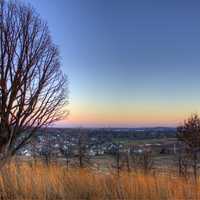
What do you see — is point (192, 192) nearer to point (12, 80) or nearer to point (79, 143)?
point (12, 80)

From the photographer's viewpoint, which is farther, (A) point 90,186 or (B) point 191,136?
(B) point 191,136

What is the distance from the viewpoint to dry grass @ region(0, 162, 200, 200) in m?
5.99

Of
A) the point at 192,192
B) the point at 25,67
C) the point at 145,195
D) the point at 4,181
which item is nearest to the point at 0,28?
the point at 25,67

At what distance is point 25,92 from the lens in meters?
6.29

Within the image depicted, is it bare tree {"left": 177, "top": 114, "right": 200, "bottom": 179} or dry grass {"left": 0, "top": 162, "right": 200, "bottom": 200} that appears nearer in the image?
dry grass {"left": 0, "top": 162, "right": 200, "bottom": 200}

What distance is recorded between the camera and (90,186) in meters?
6.54

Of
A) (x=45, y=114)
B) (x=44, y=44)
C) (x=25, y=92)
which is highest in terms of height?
(x=44, y=44)

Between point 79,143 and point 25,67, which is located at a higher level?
point 25,67

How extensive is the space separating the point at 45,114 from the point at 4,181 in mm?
1603

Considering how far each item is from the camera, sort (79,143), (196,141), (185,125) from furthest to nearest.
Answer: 1. (79,143)
2. (185,125)
3. (196,141)

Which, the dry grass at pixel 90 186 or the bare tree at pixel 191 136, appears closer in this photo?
the dry grass at pixel 90 186

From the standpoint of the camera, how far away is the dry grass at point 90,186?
5992mm

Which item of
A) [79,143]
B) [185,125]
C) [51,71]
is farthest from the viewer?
[79,143]

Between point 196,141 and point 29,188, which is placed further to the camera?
point 196,141
